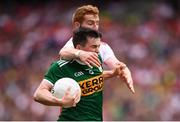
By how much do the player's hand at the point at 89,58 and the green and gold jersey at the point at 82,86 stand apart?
16cm

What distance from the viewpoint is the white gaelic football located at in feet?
21.1

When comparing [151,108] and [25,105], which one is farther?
[25,105]

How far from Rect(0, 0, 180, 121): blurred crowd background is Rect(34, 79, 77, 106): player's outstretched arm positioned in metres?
8.76

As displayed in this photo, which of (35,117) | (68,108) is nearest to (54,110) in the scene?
(35,117)

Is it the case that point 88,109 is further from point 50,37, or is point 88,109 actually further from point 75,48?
point 50,37

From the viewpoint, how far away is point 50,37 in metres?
17.5

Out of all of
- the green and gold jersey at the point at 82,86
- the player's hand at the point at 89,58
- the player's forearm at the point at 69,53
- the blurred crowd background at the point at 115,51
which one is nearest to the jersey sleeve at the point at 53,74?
the green and gold jersey at the point at 82,86

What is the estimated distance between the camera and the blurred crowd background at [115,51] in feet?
51.6

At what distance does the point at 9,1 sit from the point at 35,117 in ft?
13.5

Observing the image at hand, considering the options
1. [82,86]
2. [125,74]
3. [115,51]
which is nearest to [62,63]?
[82,86]

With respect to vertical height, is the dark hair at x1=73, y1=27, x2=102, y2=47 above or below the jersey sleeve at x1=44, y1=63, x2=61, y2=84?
above

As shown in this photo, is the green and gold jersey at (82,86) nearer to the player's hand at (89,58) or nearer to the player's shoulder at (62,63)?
the player's shoulder at (62,63)

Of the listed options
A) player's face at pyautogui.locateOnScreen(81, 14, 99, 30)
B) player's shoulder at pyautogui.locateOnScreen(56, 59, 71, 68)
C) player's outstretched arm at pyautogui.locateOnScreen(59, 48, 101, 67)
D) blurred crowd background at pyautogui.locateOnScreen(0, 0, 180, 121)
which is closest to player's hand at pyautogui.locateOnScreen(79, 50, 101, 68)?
player's outstretched arm at pyautogui.locateOnScreen(59, 48, 101, 67)

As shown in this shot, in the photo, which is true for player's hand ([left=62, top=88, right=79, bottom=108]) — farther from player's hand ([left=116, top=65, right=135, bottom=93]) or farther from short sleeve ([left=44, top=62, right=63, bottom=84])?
player's hand ([left=116, top=65, right=135, bottom=93])
